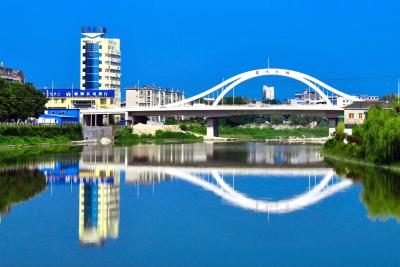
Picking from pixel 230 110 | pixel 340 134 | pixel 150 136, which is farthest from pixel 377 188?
pixel 150 136

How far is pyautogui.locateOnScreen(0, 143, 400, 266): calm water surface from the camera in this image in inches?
540

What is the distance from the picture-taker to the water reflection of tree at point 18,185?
21.0 metres

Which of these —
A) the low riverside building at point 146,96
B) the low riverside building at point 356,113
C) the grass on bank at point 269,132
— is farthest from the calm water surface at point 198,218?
the low riverside building at point 146,96

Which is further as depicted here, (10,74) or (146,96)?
(146,96)

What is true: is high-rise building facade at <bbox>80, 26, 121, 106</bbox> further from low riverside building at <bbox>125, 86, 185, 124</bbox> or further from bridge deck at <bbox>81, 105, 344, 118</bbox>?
bridge deck at <bbox>81, 105, 344, 118</bbox>

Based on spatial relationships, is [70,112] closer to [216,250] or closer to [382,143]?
[382,143]

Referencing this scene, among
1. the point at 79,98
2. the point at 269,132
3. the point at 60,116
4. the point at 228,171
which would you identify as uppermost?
the point at 79,98

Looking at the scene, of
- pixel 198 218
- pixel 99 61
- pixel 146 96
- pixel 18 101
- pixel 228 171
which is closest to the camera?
pixel 198 218

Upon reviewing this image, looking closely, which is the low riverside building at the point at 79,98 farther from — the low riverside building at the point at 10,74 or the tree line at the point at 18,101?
the tree line at the point at 18,101

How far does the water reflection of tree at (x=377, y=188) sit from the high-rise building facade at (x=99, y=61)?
201 ft

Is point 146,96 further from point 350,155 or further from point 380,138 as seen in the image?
point 380,138

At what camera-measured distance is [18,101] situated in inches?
2254

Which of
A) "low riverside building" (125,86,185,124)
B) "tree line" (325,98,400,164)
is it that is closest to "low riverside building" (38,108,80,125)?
"low riverside building" (125,86,185,124)

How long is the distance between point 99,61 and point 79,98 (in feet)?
45.7
